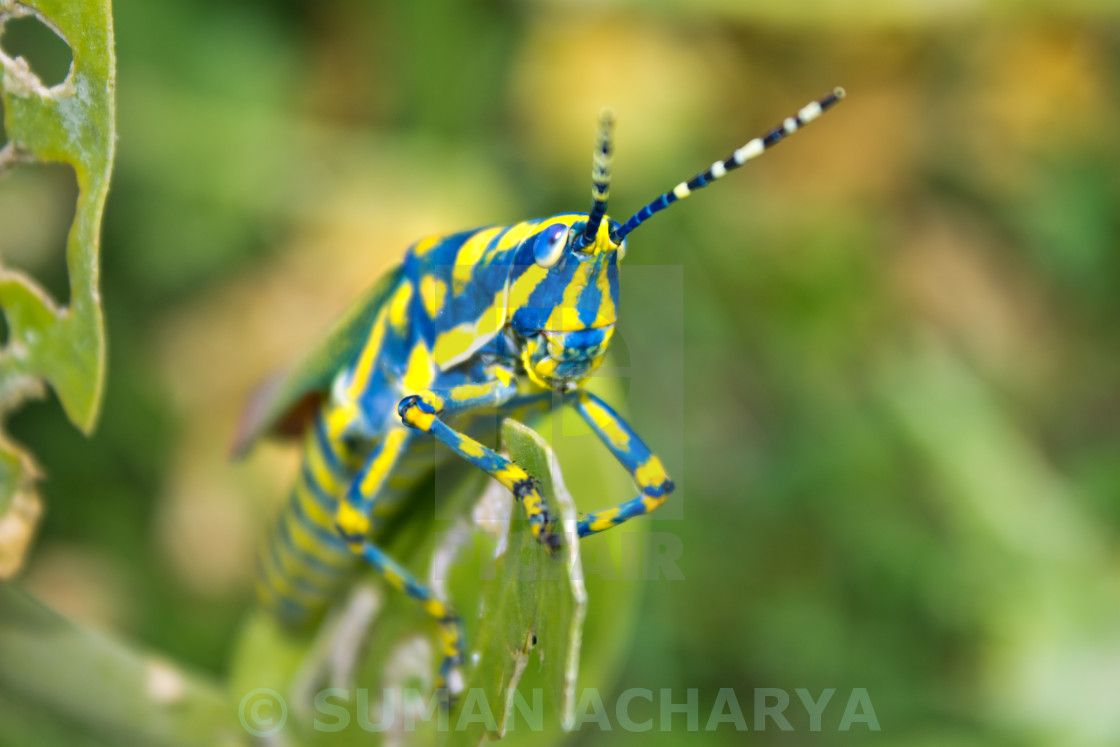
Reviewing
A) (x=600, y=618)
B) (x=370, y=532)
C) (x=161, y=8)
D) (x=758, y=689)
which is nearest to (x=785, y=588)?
(x=758, y=689)

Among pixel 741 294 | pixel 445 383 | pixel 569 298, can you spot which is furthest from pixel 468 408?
pixel 741 294

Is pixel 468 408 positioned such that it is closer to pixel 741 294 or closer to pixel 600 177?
pixel 600 177

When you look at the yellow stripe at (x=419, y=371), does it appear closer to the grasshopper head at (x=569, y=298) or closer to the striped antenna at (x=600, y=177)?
the grasshopper head at (x=569, y=298)

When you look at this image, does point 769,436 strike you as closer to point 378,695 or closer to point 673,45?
point 673,45

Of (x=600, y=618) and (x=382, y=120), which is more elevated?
(x=382, y=120)

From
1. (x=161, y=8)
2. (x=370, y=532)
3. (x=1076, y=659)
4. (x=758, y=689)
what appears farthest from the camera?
(x=161, y=8)

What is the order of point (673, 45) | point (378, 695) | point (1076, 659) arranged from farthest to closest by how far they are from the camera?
point (673, 45)
point (1076, 659)
point (378, 695)
